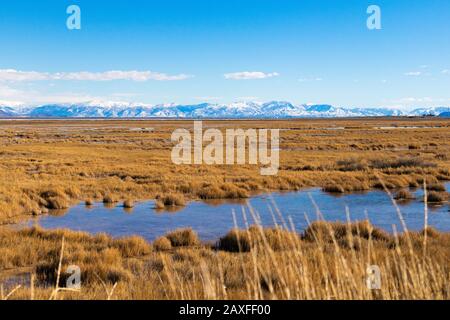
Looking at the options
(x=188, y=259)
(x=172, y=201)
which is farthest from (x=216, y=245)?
(x=172, y=201)

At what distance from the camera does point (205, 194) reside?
22000mm

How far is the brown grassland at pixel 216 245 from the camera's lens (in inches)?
227

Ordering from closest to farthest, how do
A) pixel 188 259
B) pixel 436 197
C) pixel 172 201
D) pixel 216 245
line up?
pixel 188 259, pixel 216 245, pixel 436 197, pixel 172 201

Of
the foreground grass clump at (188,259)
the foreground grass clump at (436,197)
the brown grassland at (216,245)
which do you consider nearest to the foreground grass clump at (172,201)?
the brown grassland at (216,245)

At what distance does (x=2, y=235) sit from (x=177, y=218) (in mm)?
6053

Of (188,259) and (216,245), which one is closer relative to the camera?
(188,259)

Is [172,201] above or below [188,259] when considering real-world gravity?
below

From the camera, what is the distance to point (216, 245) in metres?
12.4

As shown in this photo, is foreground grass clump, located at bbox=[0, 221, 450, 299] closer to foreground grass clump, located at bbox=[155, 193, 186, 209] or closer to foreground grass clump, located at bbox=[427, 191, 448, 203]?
foreground grass clump, located at bbox=[155, 193, 186, 209]

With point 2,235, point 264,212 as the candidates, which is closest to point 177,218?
point 264,212

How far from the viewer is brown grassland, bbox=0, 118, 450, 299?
18.9 ft

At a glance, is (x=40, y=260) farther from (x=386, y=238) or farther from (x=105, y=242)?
(x=386, y=238)

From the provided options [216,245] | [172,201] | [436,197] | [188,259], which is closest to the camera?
[188,259]

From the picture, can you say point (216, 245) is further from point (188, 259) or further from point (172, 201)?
point (172, 201)
